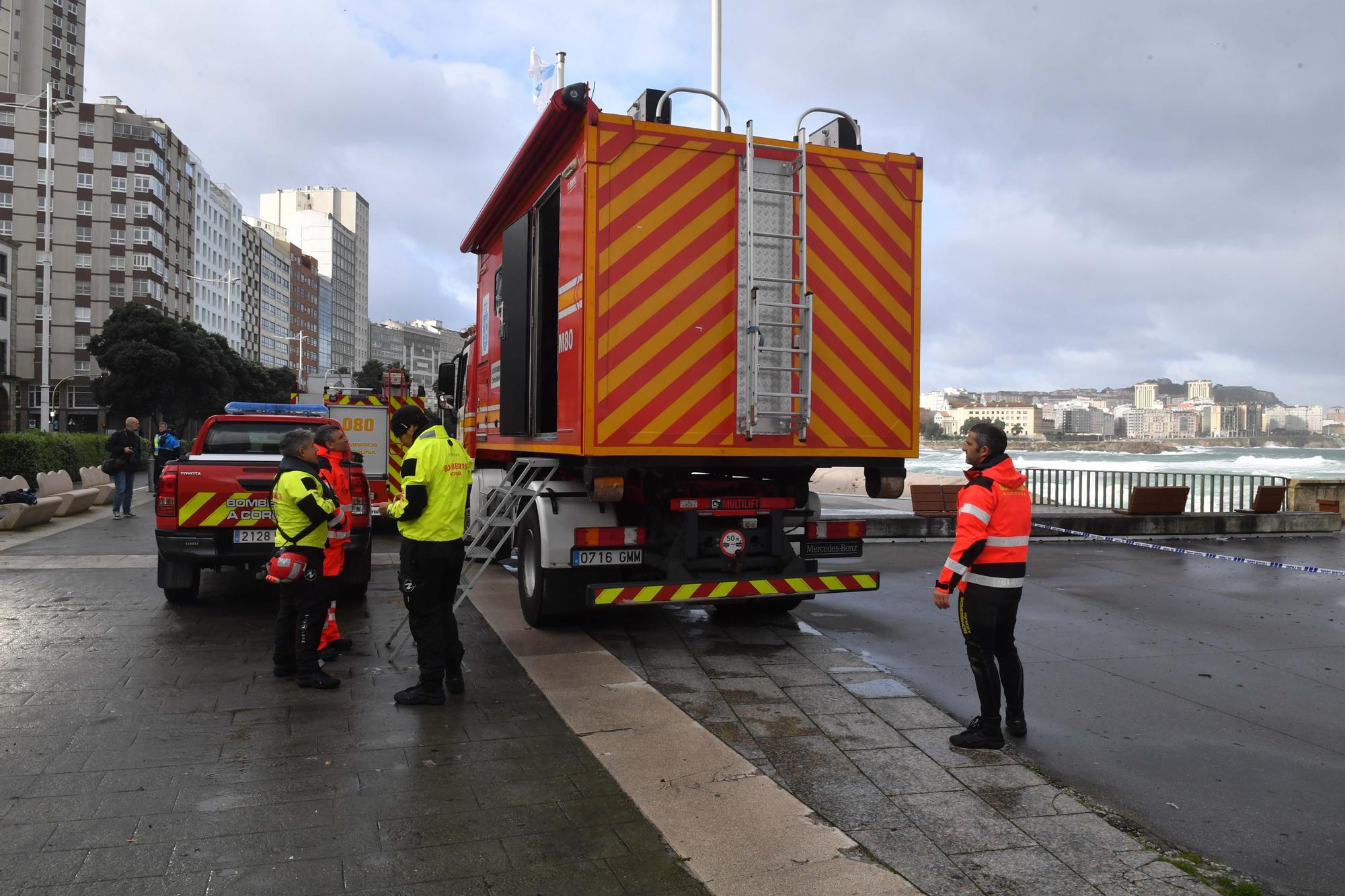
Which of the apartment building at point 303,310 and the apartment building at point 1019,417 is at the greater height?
the apartment building at point 303,310

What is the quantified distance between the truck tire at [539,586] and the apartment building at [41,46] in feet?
301

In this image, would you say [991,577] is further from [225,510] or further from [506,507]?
[225,510]

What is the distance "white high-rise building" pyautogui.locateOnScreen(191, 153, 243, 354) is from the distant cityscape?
73.0 m

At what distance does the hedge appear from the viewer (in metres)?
19.1

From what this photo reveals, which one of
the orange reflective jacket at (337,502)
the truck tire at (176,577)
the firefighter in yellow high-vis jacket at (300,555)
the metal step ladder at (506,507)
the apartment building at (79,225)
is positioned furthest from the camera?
the apartment building at (79,225)

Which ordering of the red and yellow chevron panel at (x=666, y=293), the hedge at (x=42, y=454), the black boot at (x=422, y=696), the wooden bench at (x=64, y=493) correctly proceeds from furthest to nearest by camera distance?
the hedge at (x=42, y=454) < the wooden bench at (x=64, y=493) < the red and yellow chevron panel at (x=666, y=293) < the black boot at (x=422, y=696)

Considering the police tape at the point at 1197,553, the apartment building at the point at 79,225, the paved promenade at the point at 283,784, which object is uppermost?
the apartment building at the point at 79,225

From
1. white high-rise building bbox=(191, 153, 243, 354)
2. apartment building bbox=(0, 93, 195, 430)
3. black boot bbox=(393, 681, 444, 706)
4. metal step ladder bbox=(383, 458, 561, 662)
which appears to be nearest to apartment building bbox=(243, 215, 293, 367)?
white high-rise building bbox=(191, 153, 243, 354)

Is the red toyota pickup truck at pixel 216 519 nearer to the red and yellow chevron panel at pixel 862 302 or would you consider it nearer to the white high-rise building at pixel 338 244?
the red and yellow chevron panel at pixel 862 302

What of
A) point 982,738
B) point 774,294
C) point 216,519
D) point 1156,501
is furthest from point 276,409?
point 1156,501

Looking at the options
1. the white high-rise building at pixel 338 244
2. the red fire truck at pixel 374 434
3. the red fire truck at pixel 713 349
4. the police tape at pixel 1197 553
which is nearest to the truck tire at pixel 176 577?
the red fire truck at pixel 713 349

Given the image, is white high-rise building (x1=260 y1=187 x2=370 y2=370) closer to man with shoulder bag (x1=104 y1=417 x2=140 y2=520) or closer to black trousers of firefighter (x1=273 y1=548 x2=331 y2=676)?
man with shoulder bag (x1=104 y1=417 x2=140 y2=520)

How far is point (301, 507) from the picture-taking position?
5547mm

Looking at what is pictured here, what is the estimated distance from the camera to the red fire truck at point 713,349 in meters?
5.97
